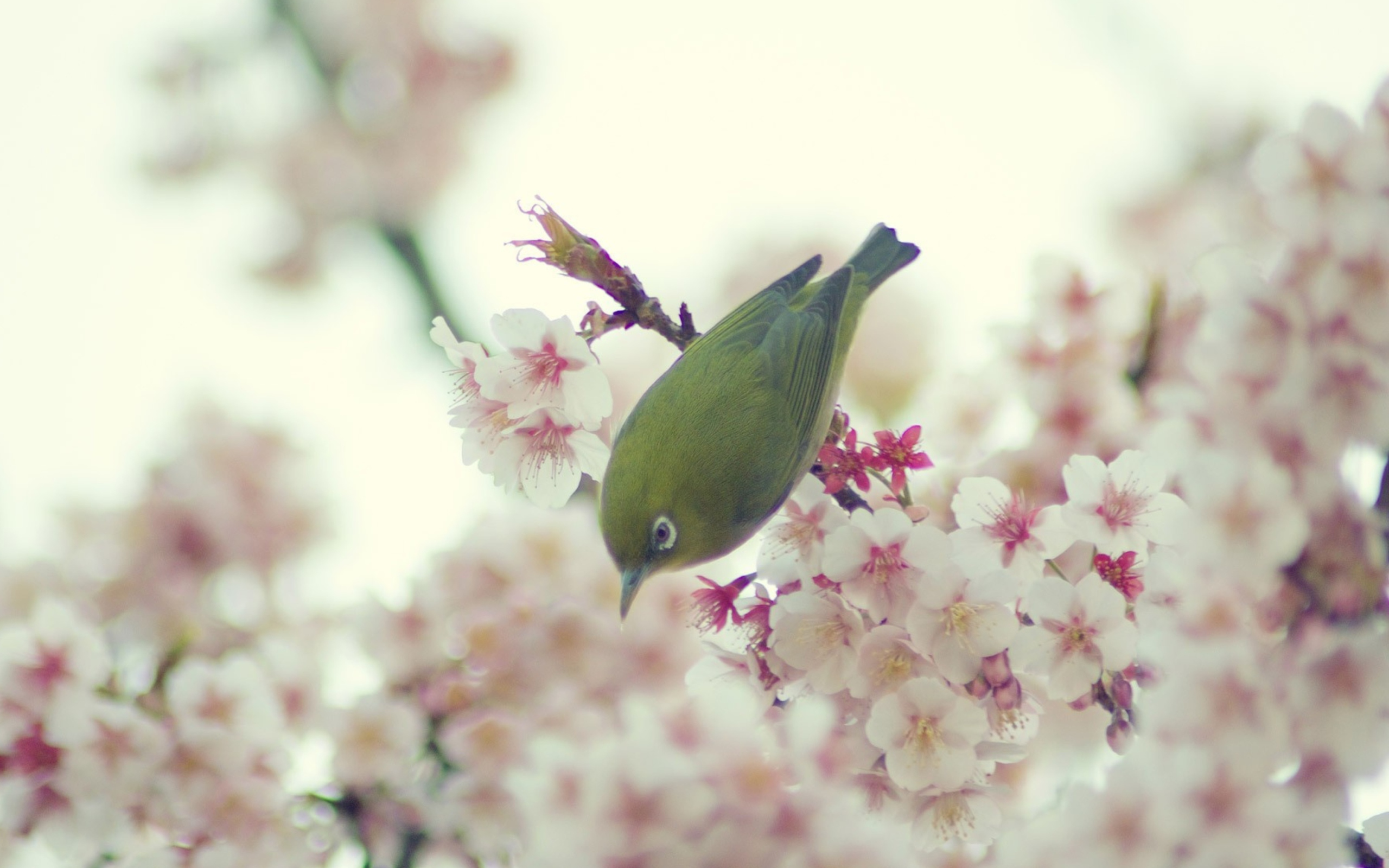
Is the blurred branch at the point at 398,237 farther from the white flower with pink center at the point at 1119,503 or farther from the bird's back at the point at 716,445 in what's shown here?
the white flower with pink center at the point at 1119,503

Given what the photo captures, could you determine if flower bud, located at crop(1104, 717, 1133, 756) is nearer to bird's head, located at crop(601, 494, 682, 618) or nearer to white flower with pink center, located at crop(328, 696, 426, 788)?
bird's head, located at crop(601, 494, 682, 618)

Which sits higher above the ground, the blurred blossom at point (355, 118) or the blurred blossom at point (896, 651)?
the blurred blossom at point (355, 118)

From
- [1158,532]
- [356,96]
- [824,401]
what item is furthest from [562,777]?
[356,96]

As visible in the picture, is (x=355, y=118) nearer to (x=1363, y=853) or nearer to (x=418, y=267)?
(x=418, y=267)

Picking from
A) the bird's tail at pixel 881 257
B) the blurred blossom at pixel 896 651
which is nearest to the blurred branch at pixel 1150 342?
the blurred blossom at pixel 896 651

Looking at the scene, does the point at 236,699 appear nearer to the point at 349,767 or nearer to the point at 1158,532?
the point at 349,767

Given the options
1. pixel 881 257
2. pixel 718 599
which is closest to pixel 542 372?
pixel 718 599
